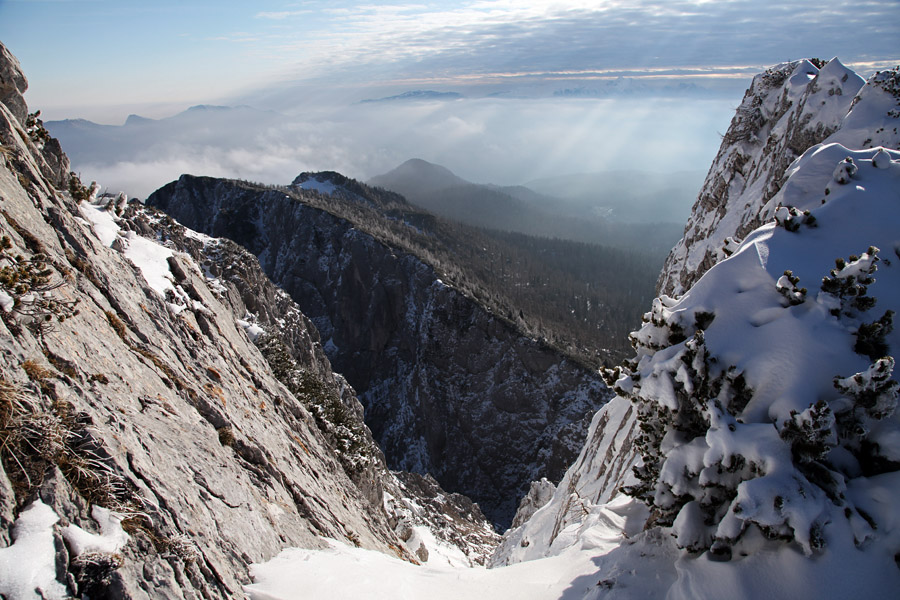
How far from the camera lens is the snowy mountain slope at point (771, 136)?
15.8 metres

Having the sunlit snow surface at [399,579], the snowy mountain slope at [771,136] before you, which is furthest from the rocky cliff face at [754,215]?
the sunlit snow surface at [399,579]

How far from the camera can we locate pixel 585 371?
3184 inches

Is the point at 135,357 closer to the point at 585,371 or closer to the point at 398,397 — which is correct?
the point at 585,371

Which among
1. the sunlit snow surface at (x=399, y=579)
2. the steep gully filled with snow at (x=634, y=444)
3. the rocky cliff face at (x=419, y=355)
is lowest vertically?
the rocky cliff face at (x=419, y=355)

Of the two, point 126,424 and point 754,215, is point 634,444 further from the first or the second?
point 754,215

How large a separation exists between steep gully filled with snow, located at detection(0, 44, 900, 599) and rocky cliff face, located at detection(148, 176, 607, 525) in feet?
232

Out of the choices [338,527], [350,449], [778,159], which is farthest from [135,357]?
[778,159]

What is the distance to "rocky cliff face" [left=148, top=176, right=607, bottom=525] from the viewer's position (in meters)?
81.4

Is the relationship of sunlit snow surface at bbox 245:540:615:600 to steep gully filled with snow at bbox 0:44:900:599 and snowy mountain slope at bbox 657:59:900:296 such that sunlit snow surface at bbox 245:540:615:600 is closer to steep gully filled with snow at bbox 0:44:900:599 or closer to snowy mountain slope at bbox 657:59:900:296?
steep gully filled with snow at bbox 0:44:900:599

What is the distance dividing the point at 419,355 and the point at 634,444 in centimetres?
9184

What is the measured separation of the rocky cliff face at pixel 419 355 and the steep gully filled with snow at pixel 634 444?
7076cm

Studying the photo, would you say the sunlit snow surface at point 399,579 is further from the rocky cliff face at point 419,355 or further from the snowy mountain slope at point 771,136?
the rocky cliff face at point 419,355

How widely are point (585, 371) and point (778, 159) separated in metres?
63.1

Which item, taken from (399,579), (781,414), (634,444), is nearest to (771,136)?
(634,444)
